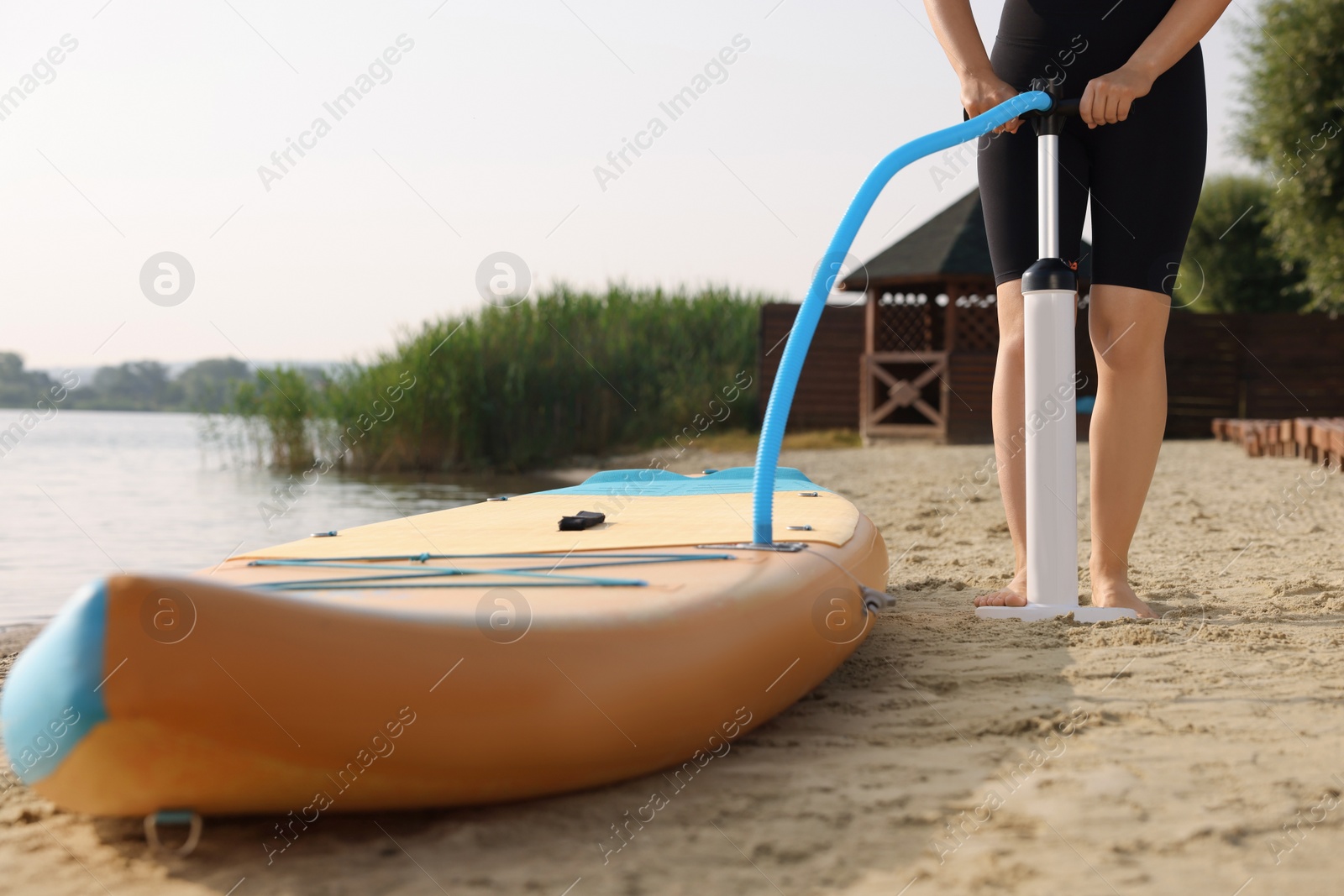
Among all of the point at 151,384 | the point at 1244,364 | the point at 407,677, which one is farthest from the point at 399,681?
the point at 151,384

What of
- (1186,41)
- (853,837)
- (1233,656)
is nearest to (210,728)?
(853,837)

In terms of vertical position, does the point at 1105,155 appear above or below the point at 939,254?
below

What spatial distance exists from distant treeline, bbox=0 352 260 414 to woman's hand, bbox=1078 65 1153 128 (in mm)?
4533

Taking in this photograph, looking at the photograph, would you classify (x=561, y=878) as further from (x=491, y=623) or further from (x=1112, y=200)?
(x=1112, y=200)

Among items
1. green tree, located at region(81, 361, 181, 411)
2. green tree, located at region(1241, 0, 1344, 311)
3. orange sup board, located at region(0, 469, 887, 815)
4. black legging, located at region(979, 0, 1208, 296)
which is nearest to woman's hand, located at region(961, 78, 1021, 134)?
black legging, located at region(979, 0, 1208, 296)

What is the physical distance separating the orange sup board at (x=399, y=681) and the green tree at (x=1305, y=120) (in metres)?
12.7

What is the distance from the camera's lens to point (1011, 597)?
99.2 inches

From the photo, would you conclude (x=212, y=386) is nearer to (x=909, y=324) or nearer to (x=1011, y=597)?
(x=909, y=324)

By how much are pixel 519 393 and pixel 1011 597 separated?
10.3 metres

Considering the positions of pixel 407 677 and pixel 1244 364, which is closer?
pixel 407 677

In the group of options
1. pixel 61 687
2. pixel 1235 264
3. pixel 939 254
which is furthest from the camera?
pixel 1235 264

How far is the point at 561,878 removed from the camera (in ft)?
4.31

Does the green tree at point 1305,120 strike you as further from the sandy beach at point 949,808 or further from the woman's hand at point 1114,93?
the sandy beach at point 949,808

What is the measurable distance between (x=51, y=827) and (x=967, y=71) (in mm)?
2423
